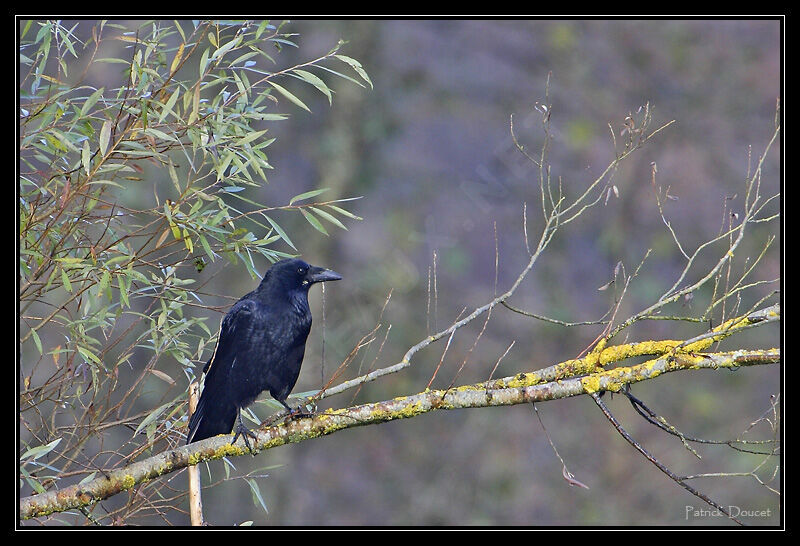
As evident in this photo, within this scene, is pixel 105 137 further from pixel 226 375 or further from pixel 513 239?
pixel 513 239

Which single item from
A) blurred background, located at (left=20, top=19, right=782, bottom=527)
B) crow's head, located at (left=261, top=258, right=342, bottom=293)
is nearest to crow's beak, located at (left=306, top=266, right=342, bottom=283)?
crow's head, located at (left=261, top=258, right=342, bottom=293)

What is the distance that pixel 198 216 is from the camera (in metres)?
3.24

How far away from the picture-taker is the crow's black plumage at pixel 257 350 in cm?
382

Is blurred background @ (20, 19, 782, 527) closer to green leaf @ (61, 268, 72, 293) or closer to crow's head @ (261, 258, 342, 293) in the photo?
crow's head @ (261, 258, 342, 293)

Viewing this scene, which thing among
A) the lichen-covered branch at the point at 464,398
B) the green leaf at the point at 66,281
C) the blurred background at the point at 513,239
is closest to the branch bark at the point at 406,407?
the lichen-covered branch at the point at 464,398

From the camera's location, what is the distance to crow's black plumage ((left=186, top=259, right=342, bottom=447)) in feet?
12.5

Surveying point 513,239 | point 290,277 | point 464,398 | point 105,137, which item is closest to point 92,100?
point 105,137

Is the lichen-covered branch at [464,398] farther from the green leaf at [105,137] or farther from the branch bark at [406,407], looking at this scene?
the green leaf at [105,137]

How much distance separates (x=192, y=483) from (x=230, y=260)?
845mm

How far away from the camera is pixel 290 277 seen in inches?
157

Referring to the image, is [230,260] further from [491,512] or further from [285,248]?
[491,512]

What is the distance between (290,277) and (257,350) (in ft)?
1.16

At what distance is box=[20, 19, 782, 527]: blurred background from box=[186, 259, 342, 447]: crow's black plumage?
601 cm

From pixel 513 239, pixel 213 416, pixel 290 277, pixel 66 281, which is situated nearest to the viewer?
pixel 66 281
